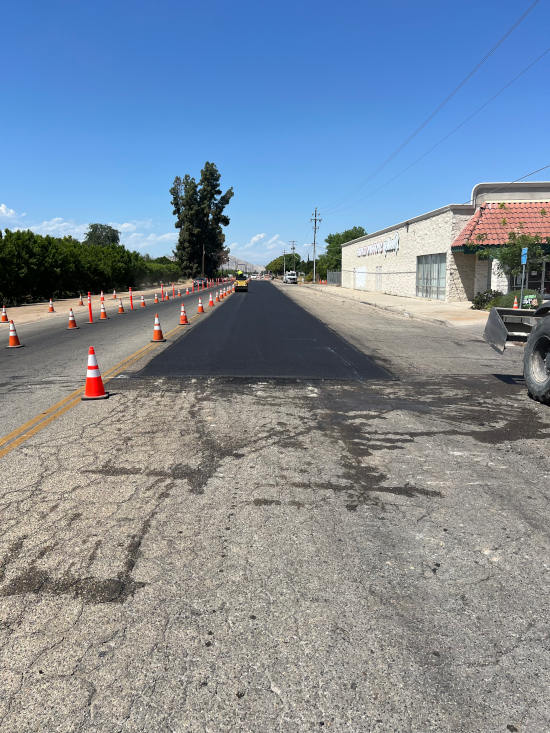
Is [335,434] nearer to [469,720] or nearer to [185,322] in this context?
[469,720]

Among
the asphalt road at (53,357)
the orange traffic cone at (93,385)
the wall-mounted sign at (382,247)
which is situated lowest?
the asphalt road at (53,357)

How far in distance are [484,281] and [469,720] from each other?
29.8m

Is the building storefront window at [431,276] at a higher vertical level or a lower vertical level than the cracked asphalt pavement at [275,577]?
higher

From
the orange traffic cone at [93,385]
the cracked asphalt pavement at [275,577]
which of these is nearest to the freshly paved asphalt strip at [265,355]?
the orange traffic cone at [93,385]

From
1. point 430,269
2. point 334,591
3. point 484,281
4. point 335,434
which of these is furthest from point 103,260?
point 334,591

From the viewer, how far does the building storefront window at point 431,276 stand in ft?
102

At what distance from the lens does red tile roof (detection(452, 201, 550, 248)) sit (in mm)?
27125

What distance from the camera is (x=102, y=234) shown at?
134m

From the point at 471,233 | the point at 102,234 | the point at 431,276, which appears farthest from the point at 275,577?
the point at 102,234

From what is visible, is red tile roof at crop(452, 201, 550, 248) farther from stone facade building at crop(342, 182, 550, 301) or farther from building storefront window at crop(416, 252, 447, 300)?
building storefront window at crop(416, 252, 447, 300)

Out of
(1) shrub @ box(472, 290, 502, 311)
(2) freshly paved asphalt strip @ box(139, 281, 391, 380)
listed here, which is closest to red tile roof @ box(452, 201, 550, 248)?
(1) shrub @ box(472, 290, 502, 311)

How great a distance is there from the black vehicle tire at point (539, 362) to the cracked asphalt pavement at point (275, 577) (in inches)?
54.8

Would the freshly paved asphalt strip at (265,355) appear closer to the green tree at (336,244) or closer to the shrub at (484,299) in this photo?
the shrub at (484,299)

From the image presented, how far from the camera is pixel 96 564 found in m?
3.30
